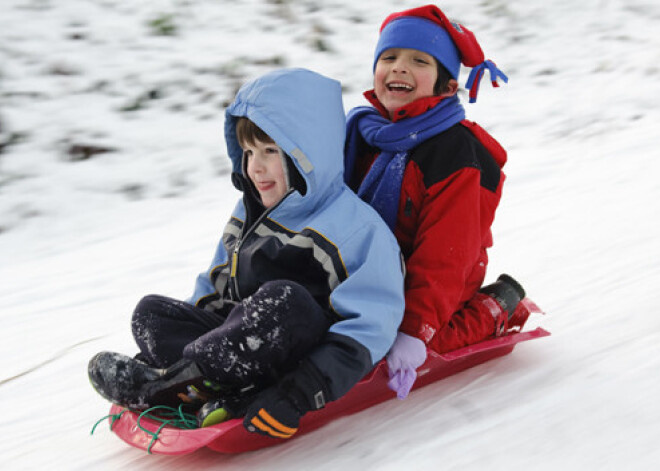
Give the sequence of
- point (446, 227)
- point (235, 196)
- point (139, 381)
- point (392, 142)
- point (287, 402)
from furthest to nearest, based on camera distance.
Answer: point (235, 196) < point (392, 142) < point (446, 227) < point (139, 381) < point (287, 402)

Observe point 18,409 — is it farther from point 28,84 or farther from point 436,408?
point 28,84

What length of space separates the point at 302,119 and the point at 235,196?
2.44 m

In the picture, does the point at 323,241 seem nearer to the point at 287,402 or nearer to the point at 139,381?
the point at 287,402

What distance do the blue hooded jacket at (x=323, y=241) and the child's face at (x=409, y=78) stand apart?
20 centimetres

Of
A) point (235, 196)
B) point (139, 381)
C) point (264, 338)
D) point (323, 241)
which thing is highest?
point (323, 241)

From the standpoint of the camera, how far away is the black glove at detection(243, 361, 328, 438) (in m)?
1.56

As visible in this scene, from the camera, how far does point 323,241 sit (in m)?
1.77

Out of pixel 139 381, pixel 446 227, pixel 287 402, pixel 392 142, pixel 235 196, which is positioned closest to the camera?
pixel 287 402

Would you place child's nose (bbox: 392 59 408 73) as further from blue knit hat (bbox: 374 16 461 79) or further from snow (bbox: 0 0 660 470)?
snow (bbox: 0 0 660 470)

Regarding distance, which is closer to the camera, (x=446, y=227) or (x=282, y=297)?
(x=282, y=297)

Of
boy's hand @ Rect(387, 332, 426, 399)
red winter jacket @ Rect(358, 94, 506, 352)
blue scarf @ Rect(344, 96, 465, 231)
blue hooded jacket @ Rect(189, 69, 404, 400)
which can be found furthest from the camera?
blue scarf @ Rect(344, 96, 465, 231)

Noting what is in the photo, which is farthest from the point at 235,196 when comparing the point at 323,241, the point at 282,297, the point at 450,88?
the point at 282,297

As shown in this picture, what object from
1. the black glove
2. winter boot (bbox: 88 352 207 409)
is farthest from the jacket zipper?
the black glove

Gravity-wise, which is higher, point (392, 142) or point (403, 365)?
point (392, 142)
